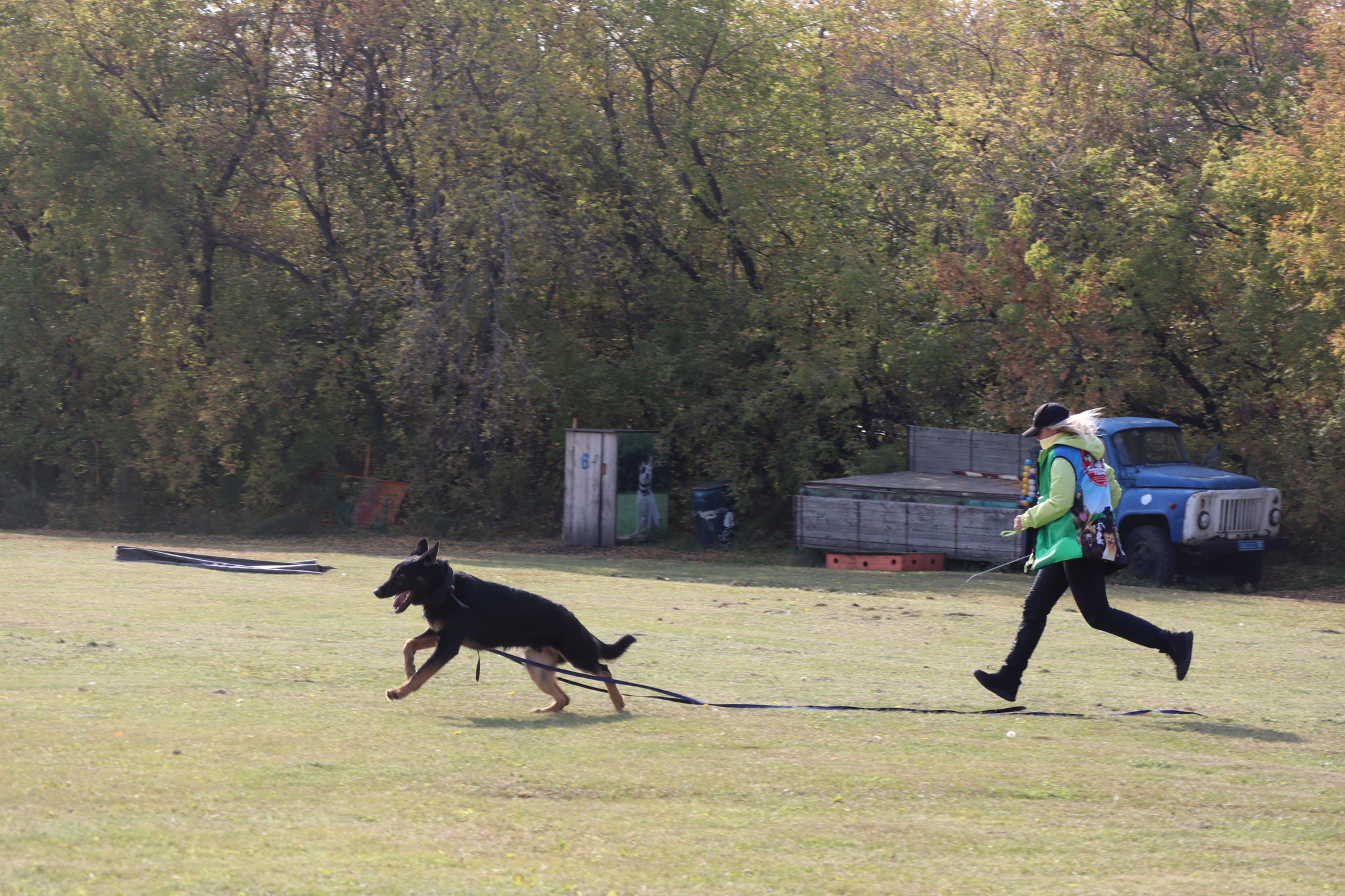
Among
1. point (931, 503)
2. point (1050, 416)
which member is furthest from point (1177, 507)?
point (1050, 416)

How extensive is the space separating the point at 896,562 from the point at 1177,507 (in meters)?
4.55

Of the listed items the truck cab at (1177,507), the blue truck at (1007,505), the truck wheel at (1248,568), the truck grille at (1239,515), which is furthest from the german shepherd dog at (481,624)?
the truck wheel at (1248,568)

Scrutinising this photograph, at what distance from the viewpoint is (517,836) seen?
5.29 metres

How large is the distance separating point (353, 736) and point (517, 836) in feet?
6.57

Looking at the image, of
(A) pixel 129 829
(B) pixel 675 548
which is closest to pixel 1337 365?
(B) pixel 675 548

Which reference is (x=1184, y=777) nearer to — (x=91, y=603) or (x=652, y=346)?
(x=91, y=603)

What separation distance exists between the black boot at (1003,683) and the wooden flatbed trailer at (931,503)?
12282mm

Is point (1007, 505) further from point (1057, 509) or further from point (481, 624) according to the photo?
point (481, 624)

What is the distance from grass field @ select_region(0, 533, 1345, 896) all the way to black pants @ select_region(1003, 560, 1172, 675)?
18.9 inches

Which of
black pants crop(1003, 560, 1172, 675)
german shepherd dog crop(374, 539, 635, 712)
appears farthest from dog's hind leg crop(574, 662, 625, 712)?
black pants crop(1003, 560, 1172, 675)

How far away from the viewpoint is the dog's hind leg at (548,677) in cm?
817

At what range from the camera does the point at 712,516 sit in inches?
977

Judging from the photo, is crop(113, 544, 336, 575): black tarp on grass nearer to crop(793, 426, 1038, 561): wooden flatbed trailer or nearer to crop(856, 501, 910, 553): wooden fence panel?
crop(793, 426, 1038, 561): wooden flatbed trailer

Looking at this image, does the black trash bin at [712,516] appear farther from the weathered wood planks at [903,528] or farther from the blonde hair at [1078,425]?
the blonde hair at [1078,425]
